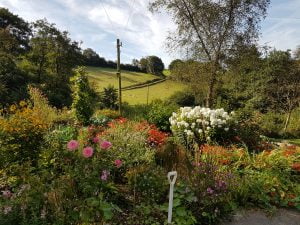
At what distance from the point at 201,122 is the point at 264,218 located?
3534 millimetres

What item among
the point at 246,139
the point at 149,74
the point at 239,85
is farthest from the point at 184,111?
the point at 149,74

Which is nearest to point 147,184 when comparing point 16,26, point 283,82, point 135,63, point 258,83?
point 283,82

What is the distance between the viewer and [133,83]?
26.2 metres

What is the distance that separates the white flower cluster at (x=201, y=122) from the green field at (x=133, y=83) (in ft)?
43.0

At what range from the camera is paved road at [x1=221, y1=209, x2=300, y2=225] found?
3.65m

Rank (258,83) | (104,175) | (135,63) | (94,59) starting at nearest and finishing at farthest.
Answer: (104,175)
(258,83)
(94,59)
(135,63)

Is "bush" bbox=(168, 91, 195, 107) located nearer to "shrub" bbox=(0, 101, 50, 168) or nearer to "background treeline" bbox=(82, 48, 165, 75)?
"background treeline" bbox=(82, 48, 165, 75)

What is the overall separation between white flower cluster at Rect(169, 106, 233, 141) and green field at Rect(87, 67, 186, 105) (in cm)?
1311

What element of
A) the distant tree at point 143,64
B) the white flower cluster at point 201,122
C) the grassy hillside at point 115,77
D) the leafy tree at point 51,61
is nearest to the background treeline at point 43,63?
the leafy tree at point 51,61

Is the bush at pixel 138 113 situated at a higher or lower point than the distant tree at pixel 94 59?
lower

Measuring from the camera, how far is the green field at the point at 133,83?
2230 cm

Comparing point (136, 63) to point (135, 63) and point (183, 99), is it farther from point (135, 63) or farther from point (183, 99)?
point (183, 99)

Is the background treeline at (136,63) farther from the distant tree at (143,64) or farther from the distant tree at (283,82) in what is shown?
the distant tree at (283,82)

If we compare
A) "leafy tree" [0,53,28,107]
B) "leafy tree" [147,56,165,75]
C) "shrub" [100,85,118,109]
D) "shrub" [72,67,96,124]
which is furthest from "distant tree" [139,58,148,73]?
"shrub" [72,67,96,124]
